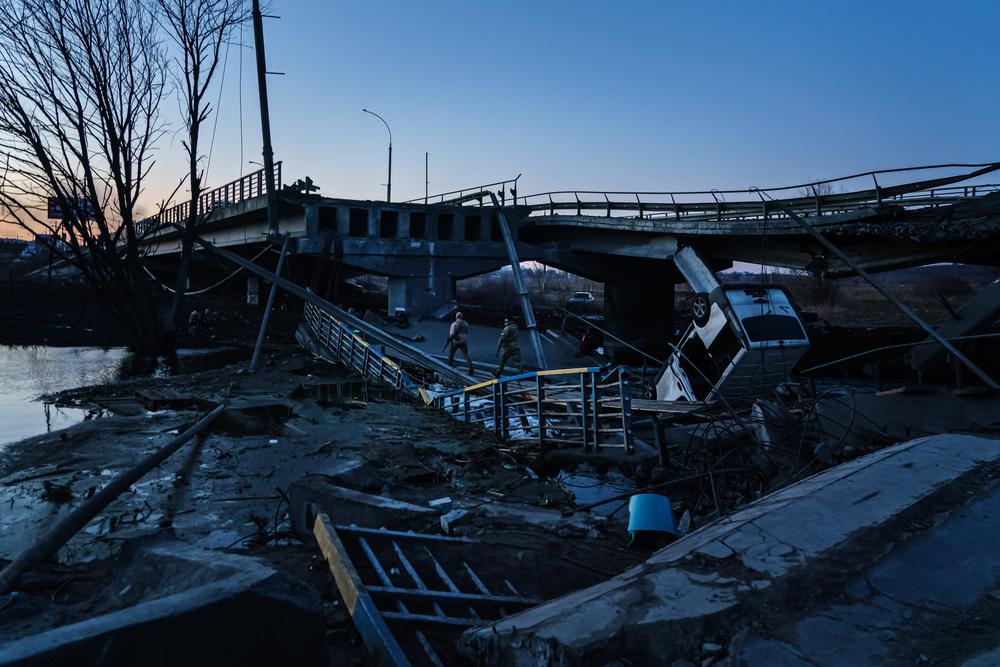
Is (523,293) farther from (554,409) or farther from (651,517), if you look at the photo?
(651,517)

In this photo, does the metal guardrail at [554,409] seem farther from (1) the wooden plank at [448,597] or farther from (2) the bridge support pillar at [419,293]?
(2) the bridge support pillar at [419,293]

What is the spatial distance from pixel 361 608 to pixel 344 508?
2.41m

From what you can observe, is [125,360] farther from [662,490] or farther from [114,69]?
[662,490]

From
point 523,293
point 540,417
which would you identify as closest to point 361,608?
point 540,417

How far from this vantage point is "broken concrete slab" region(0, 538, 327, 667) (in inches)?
96.3

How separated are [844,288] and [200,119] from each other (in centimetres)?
7180

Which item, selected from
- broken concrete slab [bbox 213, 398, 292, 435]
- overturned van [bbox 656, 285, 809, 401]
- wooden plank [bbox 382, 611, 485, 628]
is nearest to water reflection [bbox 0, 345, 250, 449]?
broken concrete slab [bbox 213, 398, 292, 435]

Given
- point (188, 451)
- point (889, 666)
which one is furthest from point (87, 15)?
point (889, 666)

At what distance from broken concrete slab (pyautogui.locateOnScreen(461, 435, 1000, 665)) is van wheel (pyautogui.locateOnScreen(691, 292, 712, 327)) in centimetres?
1378

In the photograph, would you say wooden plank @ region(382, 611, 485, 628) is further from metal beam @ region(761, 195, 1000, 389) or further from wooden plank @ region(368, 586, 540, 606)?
metal beam @ region(761, 195, 1000, 389)

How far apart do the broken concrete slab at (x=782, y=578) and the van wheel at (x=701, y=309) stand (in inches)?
543

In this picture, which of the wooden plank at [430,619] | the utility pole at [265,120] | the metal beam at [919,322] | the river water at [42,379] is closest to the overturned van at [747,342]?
the metal beam at [919,322]

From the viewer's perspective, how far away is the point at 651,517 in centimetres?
559

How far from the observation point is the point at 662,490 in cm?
810
